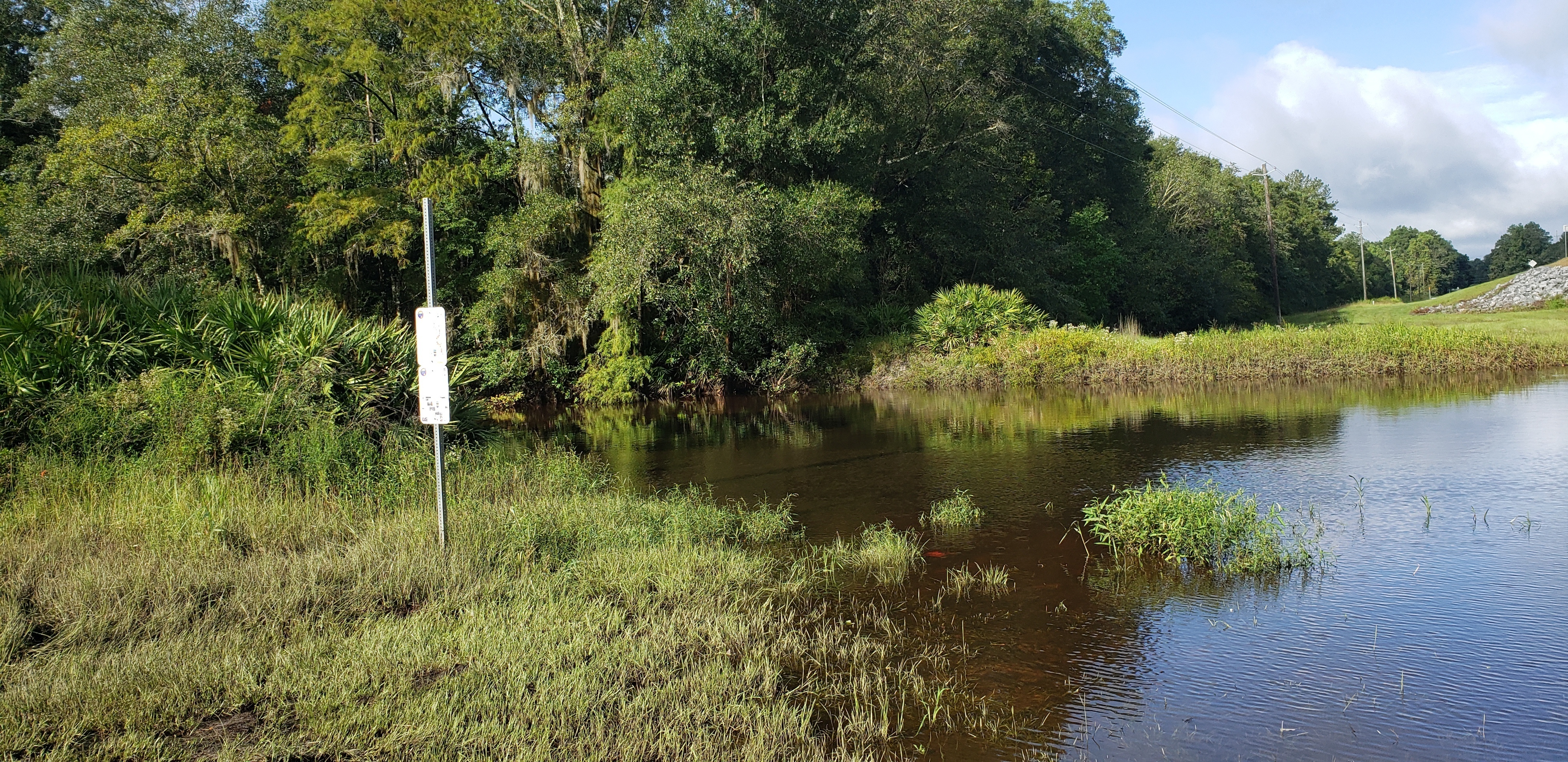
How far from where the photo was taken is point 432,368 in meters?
7.12

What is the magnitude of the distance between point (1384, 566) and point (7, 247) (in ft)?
96.3

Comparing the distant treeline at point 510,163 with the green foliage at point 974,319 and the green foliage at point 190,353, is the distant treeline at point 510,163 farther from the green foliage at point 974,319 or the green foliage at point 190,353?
the green foliage at point 190,353

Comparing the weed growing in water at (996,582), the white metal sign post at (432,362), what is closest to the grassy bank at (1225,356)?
the weed growing in water at (996,582)

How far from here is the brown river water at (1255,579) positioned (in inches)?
195

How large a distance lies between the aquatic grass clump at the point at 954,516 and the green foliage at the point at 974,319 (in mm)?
18194

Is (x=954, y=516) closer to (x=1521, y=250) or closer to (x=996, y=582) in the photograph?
(x=996, y=582)

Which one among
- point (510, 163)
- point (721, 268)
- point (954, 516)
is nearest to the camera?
point (954, 516)

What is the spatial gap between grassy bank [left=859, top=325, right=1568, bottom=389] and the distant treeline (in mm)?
4412

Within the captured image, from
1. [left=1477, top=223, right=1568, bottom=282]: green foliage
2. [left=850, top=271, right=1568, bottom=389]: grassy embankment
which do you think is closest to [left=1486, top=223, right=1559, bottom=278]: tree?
[left=1477, top=223, right=1568, bottom=282]: green foliage

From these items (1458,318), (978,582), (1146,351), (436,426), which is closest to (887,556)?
(978,582)

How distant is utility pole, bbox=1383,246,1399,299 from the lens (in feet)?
328

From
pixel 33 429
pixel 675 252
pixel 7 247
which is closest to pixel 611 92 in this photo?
pixel 675 252

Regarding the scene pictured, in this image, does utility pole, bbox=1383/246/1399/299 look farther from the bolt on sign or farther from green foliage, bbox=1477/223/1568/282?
the bolt on sign

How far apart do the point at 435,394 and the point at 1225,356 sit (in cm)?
2357
